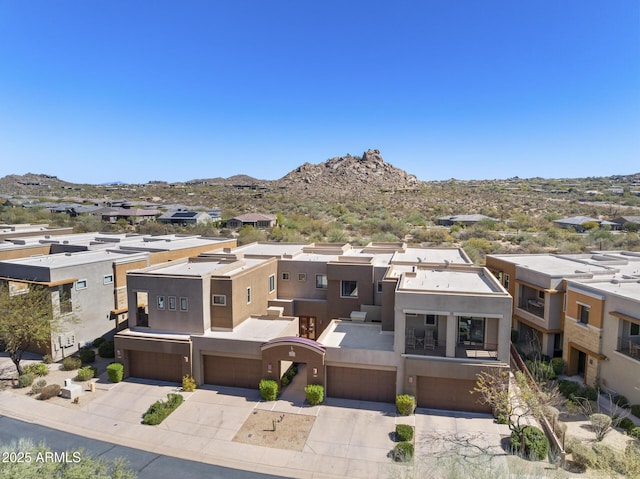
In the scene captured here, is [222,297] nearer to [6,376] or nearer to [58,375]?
[58,375]

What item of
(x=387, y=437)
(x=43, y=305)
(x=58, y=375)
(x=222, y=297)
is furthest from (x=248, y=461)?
(x=43, y=305)

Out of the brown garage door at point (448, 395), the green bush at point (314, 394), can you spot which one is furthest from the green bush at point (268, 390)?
the brown garage door at point (448, 395)

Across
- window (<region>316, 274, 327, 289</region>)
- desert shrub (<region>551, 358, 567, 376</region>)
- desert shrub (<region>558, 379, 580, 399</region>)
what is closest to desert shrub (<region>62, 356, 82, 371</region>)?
window (<region>316, 274, 327, 289</region>)

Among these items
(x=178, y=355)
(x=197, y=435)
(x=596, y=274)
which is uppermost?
(x=596, y=274)

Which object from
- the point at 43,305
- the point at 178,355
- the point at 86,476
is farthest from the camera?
the point at 43,305

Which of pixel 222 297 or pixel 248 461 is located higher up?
pixel 222 297

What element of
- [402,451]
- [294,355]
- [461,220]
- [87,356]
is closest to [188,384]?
[294,355]

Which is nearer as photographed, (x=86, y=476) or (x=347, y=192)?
(x=86, y=476)

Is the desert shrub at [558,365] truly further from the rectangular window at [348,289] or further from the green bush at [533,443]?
the rectangular window at [348,289]
